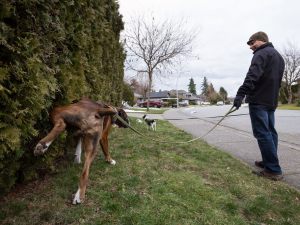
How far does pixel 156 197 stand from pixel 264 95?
2.92m

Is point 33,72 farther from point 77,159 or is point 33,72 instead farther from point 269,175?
point 269,175

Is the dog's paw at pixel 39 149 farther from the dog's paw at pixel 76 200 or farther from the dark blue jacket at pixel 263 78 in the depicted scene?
the dark blue jacket at pixel 263 78

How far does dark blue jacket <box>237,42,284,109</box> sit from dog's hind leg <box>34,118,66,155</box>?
3.27m

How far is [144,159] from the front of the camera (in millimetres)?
6719

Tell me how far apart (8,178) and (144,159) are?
3.01m

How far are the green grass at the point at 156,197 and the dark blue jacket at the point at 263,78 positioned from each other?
53.4 inches

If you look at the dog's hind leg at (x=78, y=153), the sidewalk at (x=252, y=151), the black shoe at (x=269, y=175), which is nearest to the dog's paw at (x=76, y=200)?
the dog's hind leg at (x=78, y=153)

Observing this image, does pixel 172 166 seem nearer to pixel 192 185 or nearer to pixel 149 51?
pixel 192 185

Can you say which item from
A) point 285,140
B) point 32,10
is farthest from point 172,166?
point 285,140

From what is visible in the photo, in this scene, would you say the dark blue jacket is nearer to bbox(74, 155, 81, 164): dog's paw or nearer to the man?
the man

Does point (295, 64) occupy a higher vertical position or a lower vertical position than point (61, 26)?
higher

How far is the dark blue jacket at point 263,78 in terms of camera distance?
6.26 meters

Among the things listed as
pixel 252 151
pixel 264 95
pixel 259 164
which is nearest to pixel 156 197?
pixel 264 95

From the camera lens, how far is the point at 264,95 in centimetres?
640
